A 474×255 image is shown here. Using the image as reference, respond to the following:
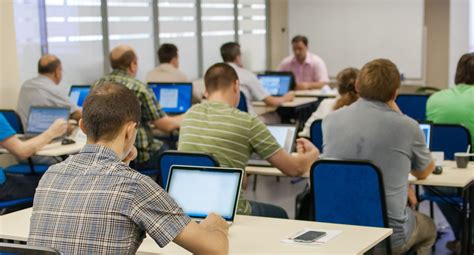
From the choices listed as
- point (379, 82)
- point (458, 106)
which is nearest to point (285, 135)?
point (379, 82)

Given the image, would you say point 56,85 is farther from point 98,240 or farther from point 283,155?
point 98,240

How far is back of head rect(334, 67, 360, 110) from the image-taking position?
512cm

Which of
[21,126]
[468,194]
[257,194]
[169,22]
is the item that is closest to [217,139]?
[468,194]

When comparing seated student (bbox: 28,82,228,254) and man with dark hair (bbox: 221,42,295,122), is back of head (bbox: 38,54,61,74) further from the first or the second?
seated student (bbox: 28,82,228,254)

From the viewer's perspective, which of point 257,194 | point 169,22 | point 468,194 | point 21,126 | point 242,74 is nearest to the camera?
point 468,194

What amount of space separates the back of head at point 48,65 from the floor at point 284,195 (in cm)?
211

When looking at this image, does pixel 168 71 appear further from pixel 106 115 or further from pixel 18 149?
pixel 106 115

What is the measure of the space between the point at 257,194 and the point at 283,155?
3454mm

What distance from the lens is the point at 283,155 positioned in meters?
4.09

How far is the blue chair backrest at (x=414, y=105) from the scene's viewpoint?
6.97 metres

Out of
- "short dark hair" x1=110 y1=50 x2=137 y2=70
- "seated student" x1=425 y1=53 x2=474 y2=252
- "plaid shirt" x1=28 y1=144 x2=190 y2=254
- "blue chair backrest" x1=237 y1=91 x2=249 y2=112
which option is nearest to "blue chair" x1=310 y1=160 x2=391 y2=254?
"plaid shirt" x1=28 y1=144 x2=190 y2=254

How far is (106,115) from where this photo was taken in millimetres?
2465

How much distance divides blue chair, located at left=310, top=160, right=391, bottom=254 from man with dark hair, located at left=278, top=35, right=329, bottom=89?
6.13 m

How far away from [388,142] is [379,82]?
31 cm
